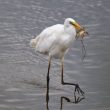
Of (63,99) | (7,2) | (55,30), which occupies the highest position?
(55,30)

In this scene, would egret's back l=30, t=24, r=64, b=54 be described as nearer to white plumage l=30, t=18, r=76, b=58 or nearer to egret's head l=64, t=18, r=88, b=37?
white plumage l=30, t=18, r=76, b=58

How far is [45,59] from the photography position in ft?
42.0

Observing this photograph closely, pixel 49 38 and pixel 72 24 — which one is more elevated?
pixel 72 24

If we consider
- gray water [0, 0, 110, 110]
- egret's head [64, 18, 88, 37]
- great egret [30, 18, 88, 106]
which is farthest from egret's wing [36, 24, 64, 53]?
gray water [0, 0, 110, 110]

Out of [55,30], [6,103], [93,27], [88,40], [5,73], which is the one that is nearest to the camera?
[6,103]

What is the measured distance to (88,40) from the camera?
47.8 feet

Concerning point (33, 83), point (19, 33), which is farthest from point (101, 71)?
point (19, 33)

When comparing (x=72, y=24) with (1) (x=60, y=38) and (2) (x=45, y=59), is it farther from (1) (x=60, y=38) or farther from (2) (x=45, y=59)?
(2) (x=45, y=59)

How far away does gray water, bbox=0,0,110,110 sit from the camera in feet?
33.4

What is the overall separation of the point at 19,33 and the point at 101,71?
12.7ft

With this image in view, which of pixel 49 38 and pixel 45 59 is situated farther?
pixel 45 59

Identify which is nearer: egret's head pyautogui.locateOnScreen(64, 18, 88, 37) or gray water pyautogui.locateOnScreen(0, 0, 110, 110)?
gray water pyautogui.locateOnScreen(0, 0, 110, 110)

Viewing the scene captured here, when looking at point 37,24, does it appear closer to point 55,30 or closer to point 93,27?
point 93,27

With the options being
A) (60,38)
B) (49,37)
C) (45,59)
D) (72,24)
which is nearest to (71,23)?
(72,24)
